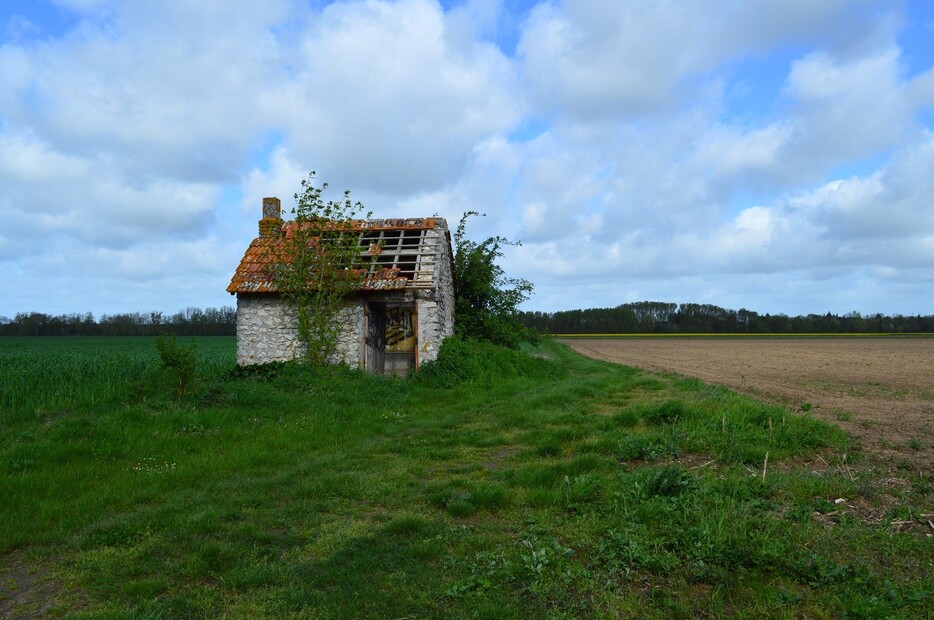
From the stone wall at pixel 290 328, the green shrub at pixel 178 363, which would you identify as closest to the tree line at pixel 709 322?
the stone wall at pixel 290 328

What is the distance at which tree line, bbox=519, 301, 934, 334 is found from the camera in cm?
8738

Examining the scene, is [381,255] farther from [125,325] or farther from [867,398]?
[125,325]

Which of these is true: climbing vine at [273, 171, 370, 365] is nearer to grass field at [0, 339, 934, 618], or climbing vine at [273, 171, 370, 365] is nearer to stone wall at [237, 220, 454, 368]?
stone wall at [237, 220, 454, 368]

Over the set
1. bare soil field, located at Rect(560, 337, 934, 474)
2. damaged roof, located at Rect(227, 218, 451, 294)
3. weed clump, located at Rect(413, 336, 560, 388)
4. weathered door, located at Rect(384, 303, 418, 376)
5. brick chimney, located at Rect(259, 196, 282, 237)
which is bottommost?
bare soil field, located at Rect(560, 337, 934, 474)

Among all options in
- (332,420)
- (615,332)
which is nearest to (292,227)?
(332,420)

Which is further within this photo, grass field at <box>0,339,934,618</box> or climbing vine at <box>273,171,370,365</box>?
climbing vine at <box>273,171,370,365</box>

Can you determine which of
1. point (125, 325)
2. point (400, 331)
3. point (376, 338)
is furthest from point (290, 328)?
point (125, 325)

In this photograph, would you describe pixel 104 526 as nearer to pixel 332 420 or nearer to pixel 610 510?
pixel 610 510

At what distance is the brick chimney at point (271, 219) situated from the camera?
2074 centimetres

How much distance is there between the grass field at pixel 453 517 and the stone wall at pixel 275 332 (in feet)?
22.3

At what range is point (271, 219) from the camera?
21.3 m

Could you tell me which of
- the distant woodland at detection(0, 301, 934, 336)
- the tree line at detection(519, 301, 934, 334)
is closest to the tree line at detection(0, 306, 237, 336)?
the distant woodland at detection(0, 301, 934, 336)

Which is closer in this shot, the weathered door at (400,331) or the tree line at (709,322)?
the weathered door at (400,331)

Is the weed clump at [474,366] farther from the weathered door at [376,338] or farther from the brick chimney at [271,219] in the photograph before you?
the brick chimney at [271,219]
